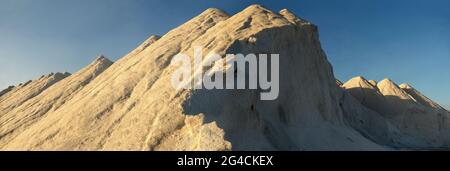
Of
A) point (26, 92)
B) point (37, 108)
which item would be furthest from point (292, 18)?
point (26, 92)

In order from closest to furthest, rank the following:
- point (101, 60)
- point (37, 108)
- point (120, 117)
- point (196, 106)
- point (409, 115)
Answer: point (196, 106) < point (120, 117) < point (37, 108) < point (101, 60) < point (409, 115)

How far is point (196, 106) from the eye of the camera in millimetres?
14461

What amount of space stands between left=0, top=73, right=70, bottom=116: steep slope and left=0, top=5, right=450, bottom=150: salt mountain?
0.16 metres

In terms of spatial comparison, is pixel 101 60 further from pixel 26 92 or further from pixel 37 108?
pixel 37 108

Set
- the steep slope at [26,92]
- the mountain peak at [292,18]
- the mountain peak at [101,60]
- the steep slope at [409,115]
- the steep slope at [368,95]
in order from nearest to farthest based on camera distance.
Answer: the mountain peak at [292,18] → the steep slope at [26,92] → the mountain peak at [101,60] → the steep slope at [409,115] → the steep slope at [368,95]

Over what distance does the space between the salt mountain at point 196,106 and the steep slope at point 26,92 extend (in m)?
0.16

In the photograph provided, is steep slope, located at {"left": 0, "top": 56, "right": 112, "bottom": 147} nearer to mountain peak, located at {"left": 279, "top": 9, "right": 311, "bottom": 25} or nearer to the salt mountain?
the salt mountain

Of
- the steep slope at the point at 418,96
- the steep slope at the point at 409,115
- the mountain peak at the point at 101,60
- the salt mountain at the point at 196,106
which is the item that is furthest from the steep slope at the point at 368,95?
the mountain peak at the point at 101,60

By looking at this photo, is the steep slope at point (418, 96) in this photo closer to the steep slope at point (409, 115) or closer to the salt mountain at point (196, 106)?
the steep slope at point (409, 115)

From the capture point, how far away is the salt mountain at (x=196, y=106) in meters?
13.9

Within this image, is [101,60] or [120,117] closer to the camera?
[120,117]

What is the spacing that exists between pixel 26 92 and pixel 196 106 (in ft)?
68.2
